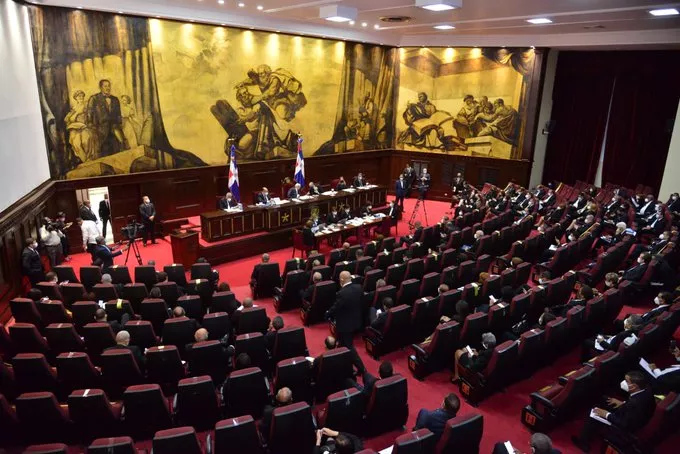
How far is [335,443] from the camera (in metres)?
4.55

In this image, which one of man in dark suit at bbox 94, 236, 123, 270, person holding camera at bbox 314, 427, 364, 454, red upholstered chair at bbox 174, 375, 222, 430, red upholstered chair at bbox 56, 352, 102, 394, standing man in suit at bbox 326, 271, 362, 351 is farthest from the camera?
man in dark suit at bbox 94, 236, 123, 270

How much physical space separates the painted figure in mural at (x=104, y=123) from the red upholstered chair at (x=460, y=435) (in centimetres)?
1246

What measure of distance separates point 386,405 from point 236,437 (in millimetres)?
1855

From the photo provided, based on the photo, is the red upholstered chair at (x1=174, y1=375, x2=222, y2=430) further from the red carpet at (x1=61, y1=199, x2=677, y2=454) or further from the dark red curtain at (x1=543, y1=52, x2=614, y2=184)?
the dark red curtain at (x1=543, y1=52, x2=614, y2=184)

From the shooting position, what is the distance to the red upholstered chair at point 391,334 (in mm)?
7355

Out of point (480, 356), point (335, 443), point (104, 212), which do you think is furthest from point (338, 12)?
point (335, 443)

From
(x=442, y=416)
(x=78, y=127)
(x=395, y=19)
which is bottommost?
(x=442, y=416)

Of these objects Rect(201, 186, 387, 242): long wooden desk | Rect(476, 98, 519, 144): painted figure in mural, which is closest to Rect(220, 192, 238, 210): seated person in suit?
Rect(201, 186, 387, 242): long wooden desk

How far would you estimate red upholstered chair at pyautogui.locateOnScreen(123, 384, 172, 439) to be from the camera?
196 inches

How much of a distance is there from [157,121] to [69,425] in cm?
1083

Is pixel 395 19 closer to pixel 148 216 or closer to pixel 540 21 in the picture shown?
pixel 540 21

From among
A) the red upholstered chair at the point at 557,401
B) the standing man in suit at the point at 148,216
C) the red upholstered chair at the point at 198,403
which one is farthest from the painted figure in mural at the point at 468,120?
the red upholstered chair at the point at 198,403

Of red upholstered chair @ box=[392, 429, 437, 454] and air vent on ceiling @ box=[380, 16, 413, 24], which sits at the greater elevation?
air vent on ceiling @ box=[380, 16, 413, 24]

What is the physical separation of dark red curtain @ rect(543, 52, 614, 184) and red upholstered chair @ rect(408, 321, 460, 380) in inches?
609
